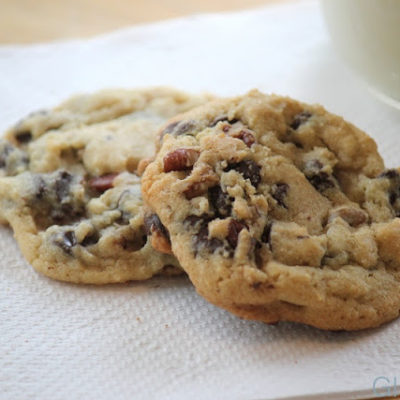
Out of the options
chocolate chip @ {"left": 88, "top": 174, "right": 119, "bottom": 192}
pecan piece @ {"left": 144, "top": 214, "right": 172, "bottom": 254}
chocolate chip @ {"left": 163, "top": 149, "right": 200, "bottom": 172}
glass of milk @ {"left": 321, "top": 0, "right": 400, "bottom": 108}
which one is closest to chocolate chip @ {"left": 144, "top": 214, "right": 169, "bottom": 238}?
pecan piece @ {"left": 144, "top": 214, "right": 172, "bottom": 254}

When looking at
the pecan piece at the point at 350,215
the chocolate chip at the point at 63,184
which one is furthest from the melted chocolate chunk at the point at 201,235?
the chocolate chip at the point at 63,184

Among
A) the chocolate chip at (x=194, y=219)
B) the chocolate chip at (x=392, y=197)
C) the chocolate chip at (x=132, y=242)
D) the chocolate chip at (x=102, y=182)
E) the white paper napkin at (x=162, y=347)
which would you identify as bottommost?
the white paper napkin at (x=162, y=347)

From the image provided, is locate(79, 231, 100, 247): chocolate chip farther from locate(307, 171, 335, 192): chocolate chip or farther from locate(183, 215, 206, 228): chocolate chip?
locate(307, 171, 335, 192): chocolate chip

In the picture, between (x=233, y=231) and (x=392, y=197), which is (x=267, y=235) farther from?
(x=392, y=197)

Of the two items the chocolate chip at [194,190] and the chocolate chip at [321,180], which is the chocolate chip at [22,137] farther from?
the chocolate chip at [321,180]

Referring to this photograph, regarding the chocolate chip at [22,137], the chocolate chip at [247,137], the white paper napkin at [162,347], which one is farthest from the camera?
the chocolate chip at [22,137]

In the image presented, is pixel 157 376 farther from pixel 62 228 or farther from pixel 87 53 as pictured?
pixel 87 53
